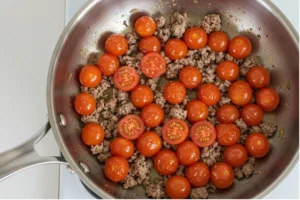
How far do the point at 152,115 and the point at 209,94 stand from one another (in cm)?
20

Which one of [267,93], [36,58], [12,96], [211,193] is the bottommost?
[12,96]

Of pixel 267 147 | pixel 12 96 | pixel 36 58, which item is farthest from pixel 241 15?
pixel 12 96

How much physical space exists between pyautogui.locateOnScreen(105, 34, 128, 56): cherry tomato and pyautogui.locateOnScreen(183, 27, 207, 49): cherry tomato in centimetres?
22

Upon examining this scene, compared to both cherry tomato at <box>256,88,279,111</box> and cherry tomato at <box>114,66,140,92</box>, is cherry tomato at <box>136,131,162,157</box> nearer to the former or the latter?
cherry tomato at <box>114,66,140,92</box>

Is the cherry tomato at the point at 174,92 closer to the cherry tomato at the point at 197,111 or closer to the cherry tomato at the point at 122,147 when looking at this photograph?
the cherry tomato at the point at 197,111

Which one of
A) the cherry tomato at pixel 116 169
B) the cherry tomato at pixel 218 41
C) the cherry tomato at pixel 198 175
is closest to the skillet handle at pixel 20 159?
the cherry tomato at pixel 116 169

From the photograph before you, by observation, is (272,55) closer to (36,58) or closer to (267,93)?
(267,93)

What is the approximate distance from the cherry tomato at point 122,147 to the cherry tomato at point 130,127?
0.02 m

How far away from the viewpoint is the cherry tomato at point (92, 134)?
126cm

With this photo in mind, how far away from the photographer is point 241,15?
4.57ft

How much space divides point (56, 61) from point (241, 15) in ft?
2.14

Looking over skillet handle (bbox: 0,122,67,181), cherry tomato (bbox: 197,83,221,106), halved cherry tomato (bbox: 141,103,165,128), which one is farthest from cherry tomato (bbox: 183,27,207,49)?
skillet handle (bbox: 0,122,67,181)

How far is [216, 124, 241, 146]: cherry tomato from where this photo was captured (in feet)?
4.16

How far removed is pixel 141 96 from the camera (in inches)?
52.0
